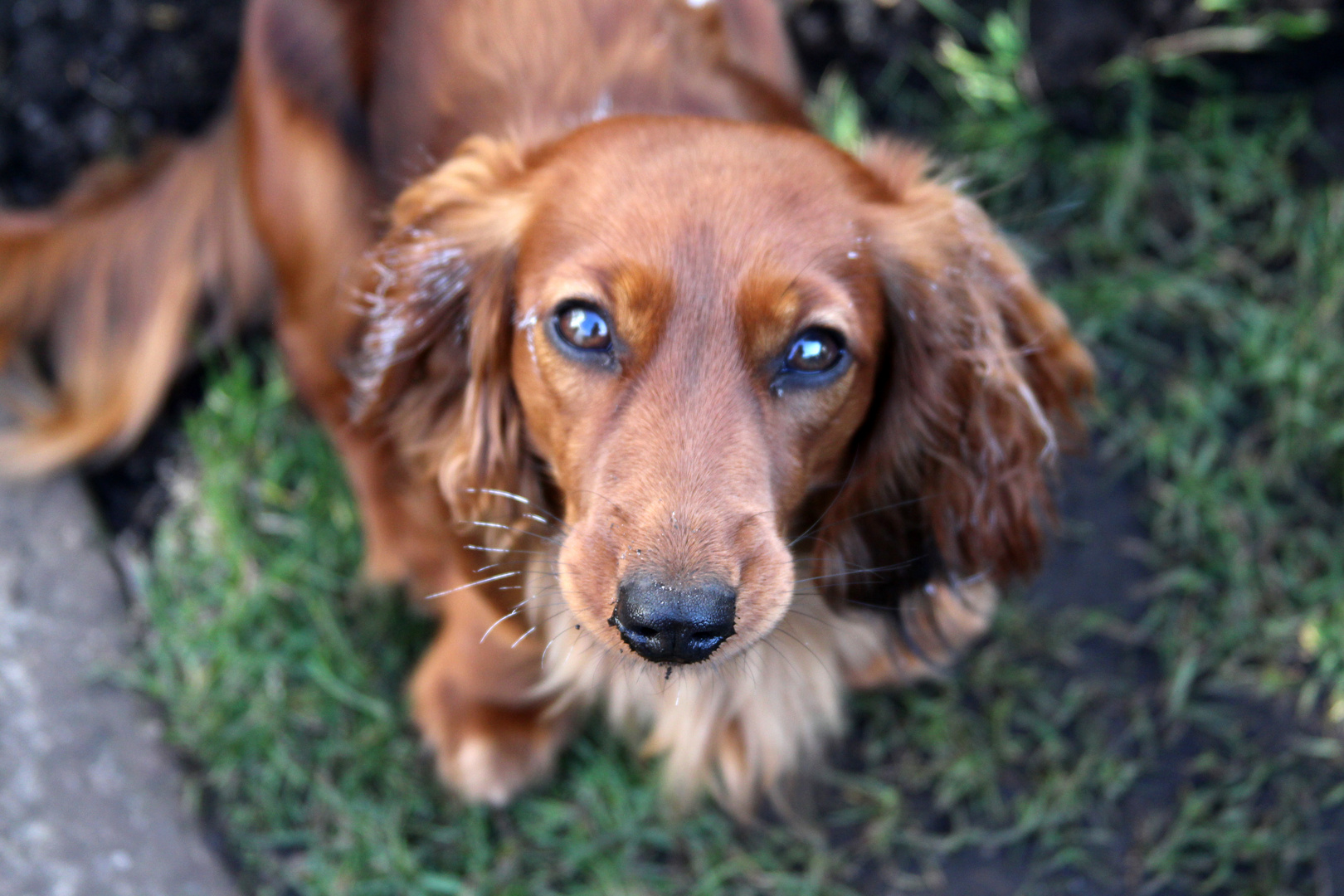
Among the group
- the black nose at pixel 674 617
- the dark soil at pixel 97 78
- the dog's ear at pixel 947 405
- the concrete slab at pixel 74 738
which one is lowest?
the concrete slab at pixel 74 738

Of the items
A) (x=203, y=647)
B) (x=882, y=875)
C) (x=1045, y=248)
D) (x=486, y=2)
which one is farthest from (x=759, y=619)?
(x=1045, y=248)

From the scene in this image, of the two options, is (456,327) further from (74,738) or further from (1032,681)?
(1032,681)

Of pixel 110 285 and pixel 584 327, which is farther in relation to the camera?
pixel 110 285

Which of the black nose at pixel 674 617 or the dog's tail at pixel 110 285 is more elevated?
the dog's tail at pixel 110 285

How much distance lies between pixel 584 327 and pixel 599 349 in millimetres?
39

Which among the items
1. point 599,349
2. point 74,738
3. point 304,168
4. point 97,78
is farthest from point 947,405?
point 97,78

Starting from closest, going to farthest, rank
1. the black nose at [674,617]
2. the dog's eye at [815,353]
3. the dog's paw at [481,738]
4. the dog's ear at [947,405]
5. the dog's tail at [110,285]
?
1. the black nose at [674,617]
2. the dog's eye at [815,353]
3. the dog's ear at [947,405]
4. the dog's paw at [481,738]
5. the dog's tail at [110,285]

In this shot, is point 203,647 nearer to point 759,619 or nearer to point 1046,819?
point 759,619

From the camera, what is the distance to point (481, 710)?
2.53 m

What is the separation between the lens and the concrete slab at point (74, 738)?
8.01ft

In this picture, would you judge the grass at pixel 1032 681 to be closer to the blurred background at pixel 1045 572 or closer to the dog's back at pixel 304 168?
the blurred background at pixel 1045 572

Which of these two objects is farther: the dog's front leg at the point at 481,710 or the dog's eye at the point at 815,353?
the dog's front leg at the point at 481,710

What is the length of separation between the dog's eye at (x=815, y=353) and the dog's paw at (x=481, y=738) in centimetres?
109

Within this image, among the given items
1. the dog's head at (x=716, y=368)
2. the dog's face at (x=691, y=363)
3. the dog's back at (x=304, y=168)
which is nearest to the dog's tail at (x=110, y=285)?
the dog's back at (x=304, y=168)
